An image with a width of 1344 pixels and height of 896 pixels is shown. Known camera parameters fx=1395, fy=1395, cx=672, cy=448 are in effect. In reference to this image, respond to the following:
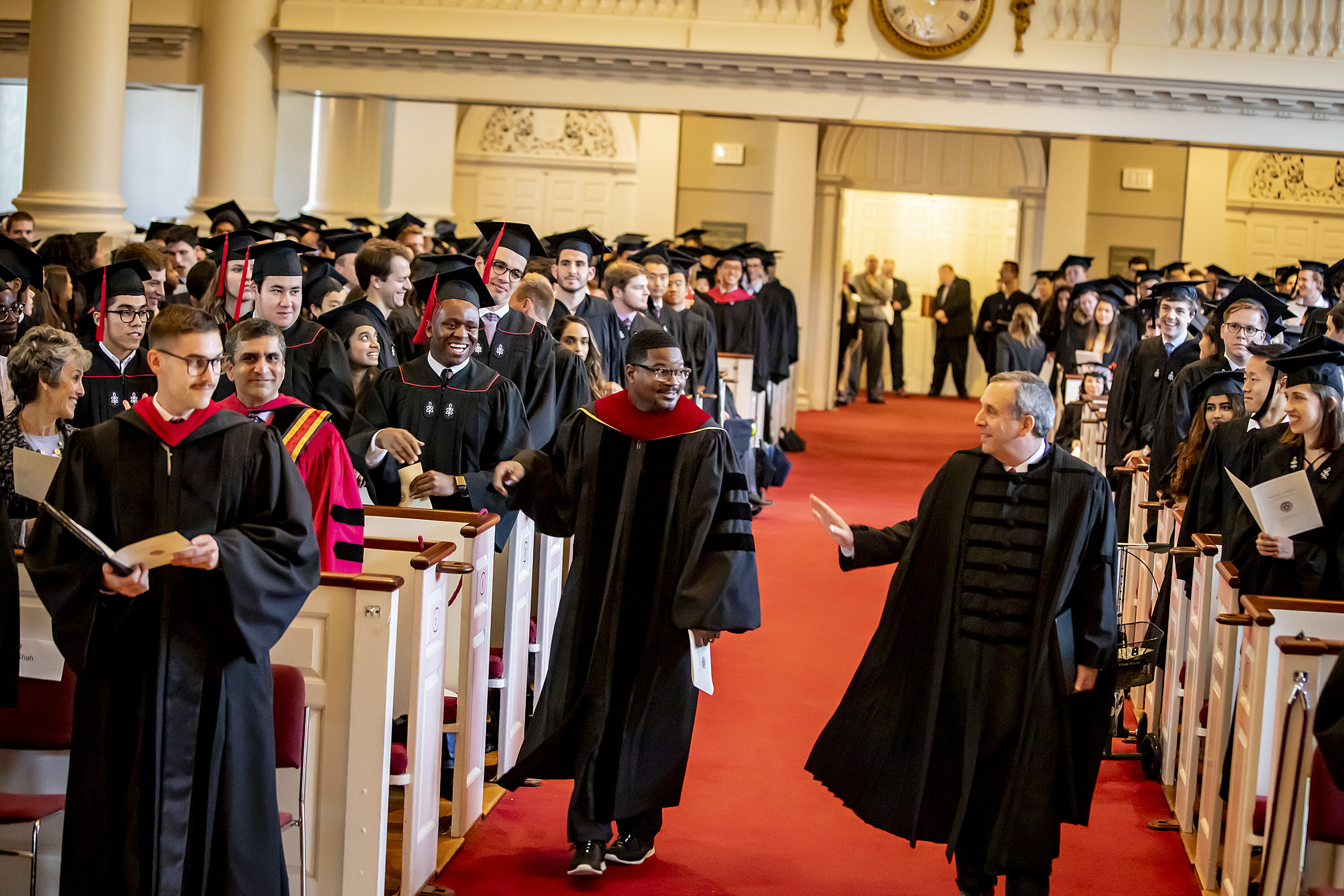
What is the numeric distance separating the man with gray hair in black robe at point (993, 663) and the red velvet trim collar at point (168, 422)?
1.80 m

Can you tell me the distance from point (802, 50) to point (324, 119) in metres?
5.50

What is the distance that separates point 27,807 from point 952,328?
18.2m

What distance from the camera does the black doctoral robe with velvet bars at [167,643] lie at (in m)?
3.27

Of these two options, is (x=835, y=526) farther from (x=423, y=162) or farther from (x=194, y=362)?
(x=423, y=162)

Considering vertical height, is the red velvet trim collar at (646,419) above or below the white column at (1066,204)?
below

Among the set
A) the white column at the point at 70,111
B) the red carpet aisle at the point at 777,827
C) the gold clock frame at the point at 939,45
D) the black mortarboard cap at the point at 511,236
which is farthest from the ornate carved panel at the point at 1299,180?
the black mortarboard cap at the point at 511,236

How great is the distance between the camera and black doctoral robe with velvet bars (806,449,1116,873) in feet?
13.3

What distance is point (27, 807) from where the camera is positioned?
370cm

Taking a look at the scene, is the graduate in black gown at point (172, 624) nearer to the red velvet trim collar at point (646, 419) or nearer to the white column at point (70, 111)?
the red velvet trim collar at point (646, 419)

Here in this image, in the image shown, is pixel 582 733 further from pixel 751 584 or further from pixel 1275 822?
pixel 1275 822

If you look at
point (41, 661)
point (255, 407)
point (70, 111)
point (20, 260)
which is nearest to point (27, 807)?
point (41, 661)

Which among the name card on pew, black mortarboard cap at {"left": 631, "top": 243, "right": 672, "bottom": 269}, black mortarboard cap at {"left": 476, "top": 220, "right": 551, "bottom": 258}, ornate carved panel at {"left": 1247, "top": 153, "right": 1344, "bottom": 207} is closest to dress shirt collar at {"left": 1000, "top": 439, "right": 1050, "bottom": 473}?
the name card on pew

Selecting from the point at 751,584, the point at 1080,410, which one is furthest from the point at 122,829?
the point at 1080,410

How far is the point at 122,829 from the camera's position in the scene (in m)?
3.30
